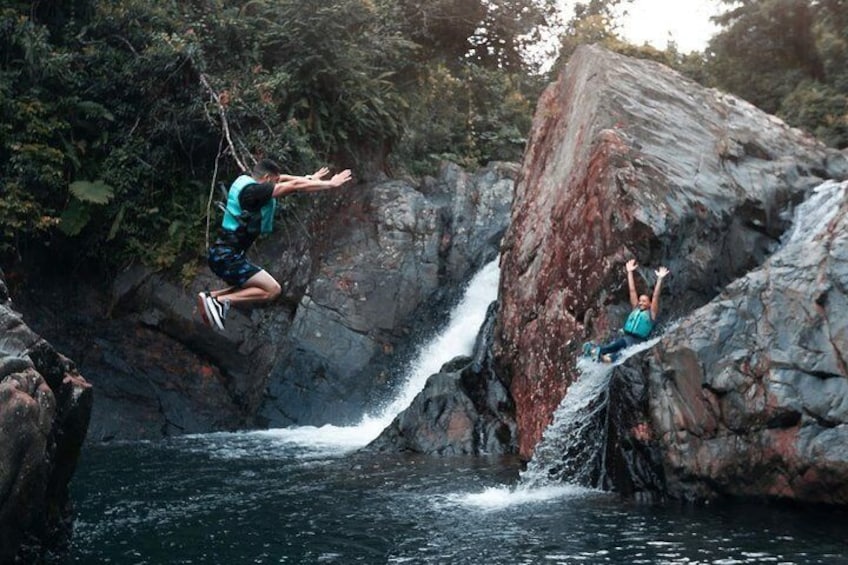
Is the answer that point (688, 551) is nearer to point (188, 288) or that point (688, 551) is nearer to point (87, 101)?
point (188, 288)

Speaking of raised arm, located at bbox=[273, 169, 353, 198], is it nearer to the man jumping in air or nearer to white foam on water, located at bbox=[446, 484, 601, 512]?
the man jumping in air

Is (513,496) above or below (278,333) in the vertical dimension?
below

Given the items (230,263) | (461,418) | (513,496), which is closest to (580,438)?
(513,496)

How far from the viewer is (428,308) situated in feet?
73.3

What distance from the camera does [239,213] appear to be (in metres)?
10.0

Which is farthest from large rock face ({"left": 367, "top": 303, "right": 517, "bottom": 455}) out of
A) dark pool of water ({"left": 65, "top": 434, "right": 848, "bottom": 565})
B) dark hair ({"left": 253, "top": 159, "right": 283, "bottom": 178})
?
dark hair ({"left": 253, "top": 159, "right": 283, "bottom": 178})

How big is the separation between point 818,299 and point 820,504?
2440 millimetres

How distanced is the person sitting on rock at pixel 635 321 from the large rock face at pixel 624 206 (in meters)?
0.37

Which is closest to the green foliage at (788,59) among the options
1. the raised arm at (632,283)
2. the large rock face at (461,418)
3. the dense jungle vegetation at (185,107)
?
the dense jungle vegetation at (185,107)

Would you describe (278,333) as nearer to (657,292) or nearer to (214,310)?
(657,292)

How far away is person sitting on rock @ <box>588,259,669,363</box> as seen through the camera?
13.6m

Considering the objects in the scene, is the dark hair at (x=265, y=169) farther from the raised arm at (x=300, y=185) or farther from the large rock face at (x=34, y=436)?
the large rock face at (x=34, y=436)

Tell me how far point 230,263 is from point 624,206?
6.68 meters

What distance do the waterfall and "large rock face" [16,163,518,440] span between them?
24.9 ft
